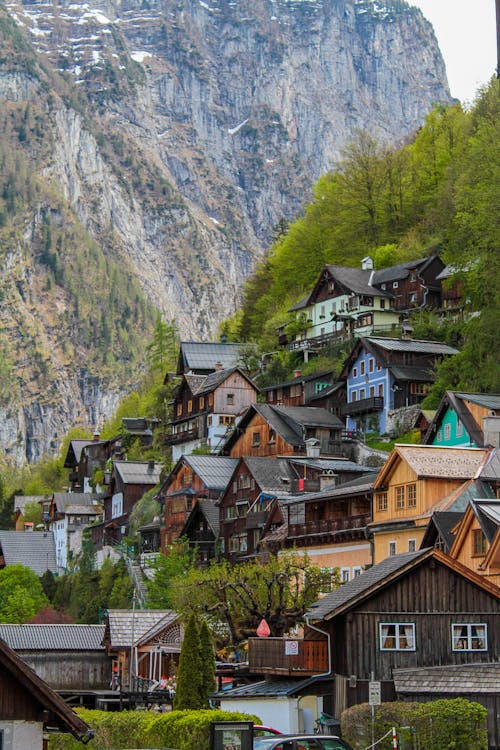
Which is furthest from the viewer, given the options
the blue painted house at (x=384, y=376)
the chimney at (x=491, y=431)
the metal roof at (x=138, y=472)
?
the metal roof at (x=138, y=472)

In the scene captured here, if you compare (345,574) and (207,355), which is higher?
(207,355)

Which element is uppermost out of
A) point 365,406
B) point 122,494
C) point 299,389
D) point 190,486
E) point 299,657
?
point 299,389

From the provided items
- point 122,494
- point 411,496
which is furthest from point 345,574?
point 122,494

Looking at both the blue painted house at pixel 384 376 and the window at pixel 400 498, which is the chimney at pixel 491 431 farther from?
the blue painted house at pixel 384 376

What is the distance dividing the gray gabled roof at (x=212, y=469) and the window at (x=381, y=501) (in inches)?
1167

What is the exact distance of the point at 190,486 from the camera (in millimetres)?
97875

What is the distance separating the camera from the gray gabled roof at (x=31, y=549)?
128 metres

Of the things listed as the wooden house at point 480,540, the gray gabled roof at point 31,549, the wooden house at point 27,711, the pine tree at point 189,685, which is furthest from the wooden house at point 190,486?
the wooden house at point 27,711

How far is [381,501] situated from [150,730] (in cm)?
2996

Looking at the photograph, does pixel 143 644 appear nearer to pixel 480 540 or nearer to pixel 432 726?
pixel 480 540

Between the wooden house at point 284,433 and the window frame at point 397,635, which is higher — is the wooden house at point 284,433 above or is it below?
above

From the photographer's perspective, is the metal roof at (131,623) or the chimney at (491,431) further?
the chimney at (491,431)

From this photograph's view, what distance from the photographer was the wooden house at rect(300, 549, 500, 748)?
46219 millimetres

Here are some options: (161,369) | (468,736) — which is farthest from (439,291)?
(468,736)
